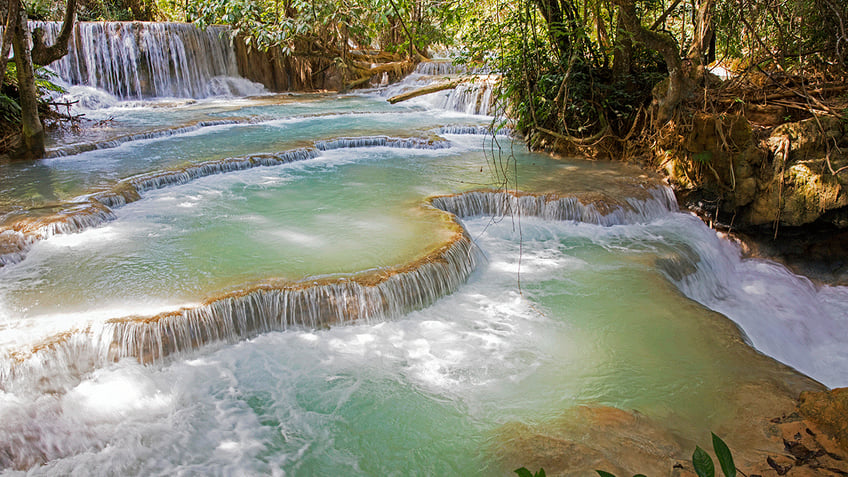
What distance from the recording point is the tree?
6688mm

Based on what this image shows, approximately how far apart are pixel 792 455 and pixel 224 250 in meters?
4.36

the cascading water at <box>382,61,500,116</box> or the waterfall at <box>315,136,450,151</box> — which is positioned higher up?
the cascading water at <box>382,61,500,116</box>

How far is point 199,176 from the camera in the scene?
7.32 metres

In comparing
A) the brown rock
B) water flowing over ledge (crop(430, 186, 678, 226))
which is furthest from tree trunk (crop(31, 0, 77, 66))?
the brown rock

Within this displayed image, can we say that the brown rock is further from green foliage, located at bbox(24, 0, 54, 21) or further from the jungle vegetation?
green foliage, located at bbox(24, 0, 54, 21)

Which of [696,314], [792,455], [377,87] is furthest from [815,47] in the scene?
[377,87]

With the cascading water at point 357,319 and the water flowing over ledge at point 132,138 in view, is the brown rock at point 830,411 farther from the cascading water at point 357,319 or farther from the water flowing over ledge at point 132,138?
the water flowing over ledge at point 132,138

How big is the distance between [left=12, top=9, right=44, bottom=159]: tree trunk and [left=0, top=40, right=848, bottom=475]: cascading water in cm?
57

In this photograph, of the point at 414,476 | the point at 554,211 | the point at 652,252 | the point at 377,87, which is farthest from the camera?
the point at 377,87

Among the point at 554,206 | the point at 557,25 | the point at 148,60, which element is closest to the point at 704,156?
the point at 554,206

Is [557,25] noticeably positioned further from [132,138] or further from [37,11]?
[37,11]

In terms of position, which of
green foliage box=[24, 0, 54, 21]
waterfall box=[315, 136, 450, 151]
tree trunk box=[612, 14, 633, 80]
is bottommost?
waterfall box=[315, 136, 450, 151]

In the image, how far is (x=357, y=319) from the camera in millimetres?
4227

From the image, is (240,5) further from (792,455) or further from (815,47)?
(815,47)
